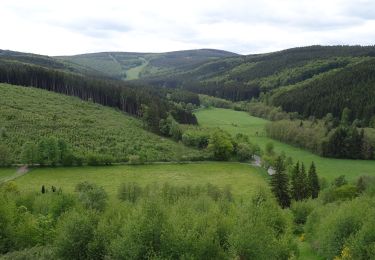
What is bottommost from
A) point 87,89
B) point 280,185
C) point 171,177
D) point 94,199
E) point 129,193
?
point 171,177

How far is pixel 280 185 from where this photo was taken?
81062mm

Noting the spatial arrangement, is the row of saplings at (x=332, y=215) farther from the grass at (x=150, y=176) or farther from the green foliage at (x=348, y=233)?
the grass at (x=150, y=176)

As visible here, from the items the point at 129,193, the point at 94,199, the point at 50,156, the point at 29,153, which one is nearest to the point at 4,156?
the point at 29,153

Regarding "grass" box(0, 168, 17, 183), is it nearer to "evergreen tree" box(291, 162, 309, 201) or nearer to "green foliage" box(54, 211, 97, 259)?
"green foliage" box(54, 211, 97, 259)

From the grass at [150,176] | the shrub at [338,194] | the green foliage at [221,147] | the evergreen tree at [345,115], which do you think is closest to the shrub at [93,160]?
the grass at [150,176]

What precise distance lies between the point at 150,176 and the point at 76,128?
127ft

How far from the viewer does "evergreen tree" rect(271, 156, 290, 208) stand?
263ft

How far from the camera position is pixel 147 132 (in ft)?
446

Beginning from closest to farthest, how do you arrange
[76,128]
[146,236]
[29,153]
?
[146,236]
[29,153]
[76,128]

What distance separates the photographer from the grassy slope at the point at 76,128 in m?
110

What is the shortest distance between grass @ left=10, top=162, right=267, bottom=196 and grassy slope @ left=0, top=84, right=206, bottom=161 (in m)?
8.01

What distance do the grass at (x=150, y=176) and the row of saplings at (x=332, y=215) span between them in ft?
32.2

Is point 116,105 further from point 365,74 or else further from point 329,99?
point 365,74

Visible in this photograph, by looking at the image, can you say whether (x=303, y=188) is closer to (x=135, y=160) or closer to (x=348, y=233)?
(x=348, y=233)
